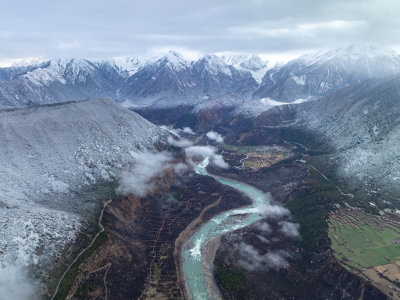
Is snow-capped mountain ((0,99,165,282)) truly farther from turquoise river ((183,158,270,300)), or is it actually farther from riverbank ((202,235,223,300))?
riverbank ((202,235,223,300))

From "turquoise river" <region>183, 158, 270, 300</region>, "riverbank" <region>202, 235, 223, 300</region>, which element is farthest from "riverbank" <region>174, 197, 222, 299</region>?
"riverbank" <region>202, 235, 223, 300</region>

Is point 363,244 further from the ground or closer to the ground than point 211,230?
further from the ground

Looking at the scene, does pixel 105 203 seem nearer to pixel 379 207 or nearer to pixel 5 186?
pixel 5 186

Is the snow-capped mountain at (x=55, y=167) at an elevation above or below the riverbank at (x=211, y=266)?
above

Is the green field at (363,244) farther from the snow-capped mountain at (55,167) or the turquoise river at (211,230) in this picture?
the snow-capped mountain at (55,167)

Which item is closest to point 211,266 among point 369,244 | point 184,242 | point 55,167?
point 184,242

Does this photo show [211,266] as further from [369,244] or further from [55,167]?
[55,167]

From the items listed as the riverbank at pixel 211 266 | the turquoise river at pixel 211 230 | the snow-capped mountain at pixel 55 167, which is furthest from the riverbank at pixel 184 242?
the snow-capped mountain at pixel 55 167
